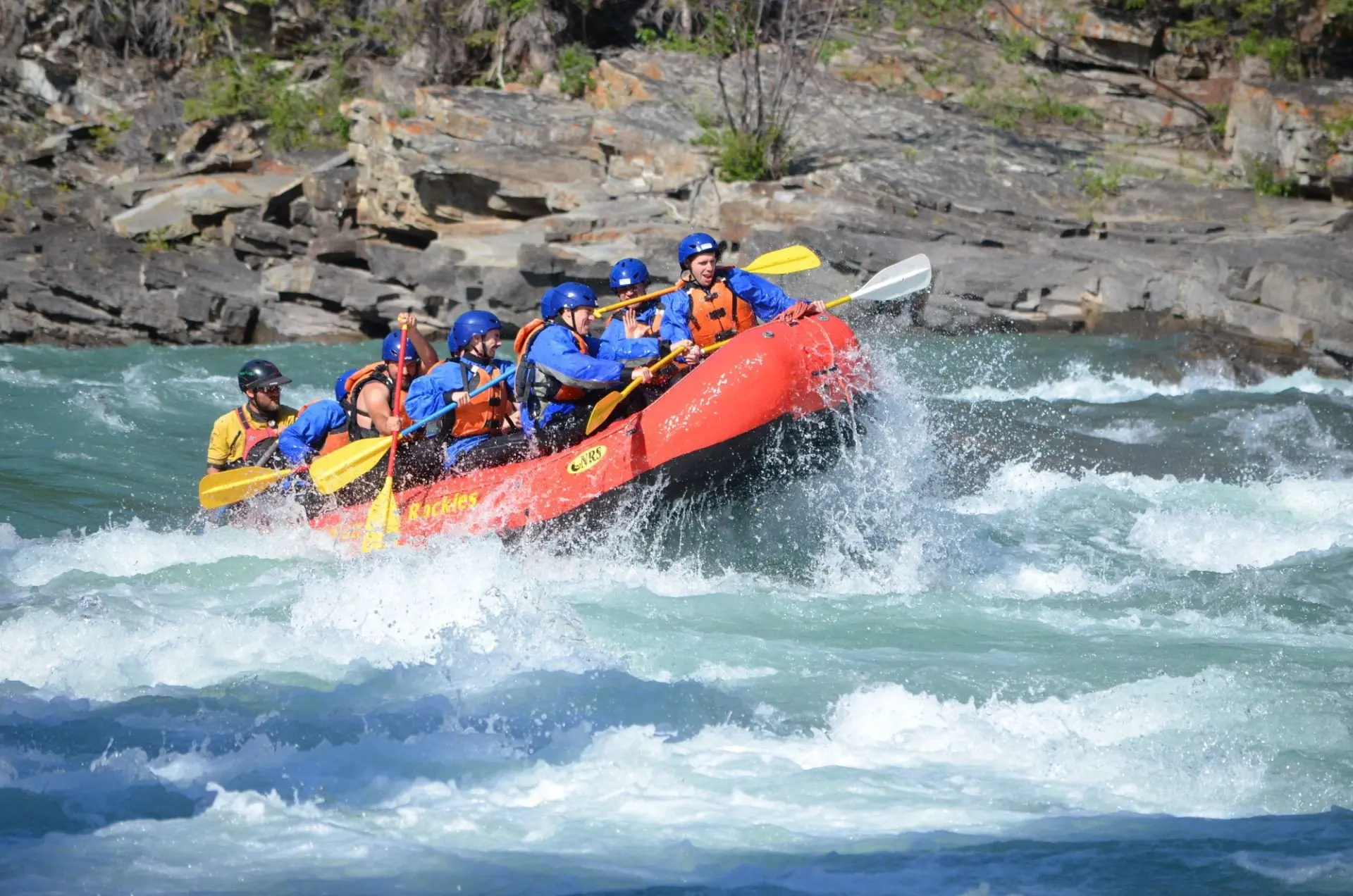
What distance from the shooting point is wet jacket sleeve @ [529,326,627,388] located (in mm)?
6395

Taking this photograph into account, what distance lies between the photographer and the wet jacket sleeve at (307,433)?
732cm

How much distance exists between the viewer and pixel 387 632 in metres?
5.38

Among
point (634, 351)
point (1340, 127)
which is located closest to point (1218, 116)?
point (1340, 127)

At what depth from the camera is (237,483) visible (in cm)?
711

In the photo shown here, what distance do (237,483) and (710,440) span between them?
8.23ft

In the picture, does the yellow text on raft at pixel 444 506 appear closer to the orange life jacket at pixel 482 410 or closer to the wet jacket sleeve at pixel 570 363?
the orange life jacket at pixel 482 410

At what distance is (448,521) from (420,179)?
9565mm

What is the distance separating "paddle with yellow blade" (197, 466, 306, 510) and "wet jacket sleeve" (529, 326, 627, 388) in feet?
5.13

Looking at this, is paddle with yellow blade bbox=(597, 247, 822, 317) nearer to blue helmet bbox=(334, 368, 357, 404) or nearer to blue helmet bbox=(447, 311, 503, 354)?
blue helmet bbox=(447, 311, 503, 354)

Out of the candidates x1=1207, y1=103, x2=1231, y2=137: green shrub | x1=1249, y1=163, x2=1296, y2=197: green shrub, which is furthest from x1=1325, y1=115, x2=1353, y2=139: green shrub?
x1=1207, y1=103, x2=1231, y2=137: green shrub

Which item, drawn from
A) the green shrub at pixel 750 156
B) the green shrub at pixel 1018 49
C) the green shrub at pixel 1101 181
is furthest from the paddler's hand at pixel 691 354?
the green shrub at pixel 1018 49

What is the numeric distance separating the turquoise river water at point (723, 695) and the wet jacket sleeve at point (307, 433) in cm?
41

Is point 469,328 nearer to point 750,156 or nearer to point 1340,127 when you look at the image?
point 750,156

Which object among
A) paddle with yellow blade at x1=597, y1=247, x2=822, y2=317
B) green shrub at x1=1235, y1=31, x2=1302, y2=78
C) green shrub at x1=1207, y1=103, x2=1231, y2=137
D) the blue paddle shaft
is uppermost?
green shrub at x1=1235, y1=31, x2=1302, y2=78
